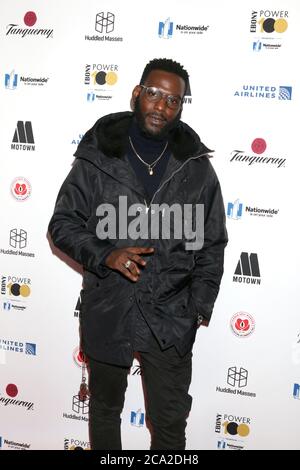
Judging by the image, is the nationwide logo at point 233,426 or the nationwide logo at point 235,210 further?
the nationwide logo at point 233,426

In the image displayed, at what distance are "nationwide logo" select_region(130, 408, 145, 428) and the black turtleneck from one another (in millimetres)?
1149

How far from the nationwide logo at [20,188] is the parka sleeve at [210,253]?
2.93 feet

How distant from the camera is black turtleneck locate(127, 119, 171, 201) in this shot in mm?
1917

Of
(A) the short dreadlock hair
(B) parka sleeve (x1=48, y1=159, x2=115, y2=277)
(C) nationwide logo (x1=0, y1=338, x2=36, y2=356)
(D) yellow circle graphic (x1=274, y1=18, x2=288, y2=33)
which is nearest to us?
(B) parka sleeve (x1=48, y1=159, x2=115, y2=277)

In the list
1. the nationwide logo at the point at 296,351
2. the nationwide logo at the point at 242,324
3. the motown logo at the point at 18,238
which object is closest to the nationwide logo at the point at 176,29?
the motown logo at the point at 18,238

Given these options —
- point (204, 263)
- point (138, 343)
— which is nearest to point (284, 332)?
point (204, 263)

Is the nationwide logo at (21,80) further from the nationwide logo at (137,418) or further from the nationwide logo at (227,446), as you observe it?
the nationwide logo at (227,446)

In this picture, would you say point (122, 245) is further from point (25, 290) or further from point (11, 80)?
point (11, 80)

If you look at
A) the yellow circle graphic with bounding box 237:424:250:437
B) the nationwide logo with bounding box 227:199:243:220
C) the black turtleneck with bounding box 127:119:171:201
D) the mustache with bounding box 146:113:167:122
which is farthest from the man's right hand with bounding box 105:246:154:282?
the yellow circle graphic with bounding box 237:424:250:437

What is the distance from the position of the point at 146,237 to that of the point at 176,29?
92cm

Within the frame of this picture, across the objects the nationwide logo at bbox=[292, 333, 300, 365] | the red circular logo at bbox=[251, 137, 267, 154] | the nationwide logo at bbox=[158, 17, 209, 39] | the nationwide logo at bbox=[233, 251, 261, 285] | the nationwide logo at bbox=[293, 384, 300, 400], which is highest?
the nationwide logo at bbox=[158, 17, 209, 39]

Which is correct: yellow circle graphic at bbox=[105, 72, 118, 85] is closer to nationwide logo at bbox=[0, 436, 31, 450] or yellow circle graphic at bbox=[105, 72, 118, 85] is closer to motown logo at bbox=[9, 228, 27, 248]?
motown logo at bbox=[9, 228, 27, 248]

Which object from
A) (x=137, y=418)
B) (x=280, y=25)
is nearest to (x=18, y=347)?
(x=137, y=418)

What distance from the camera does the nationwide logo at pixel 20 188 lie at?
8.04 ft
